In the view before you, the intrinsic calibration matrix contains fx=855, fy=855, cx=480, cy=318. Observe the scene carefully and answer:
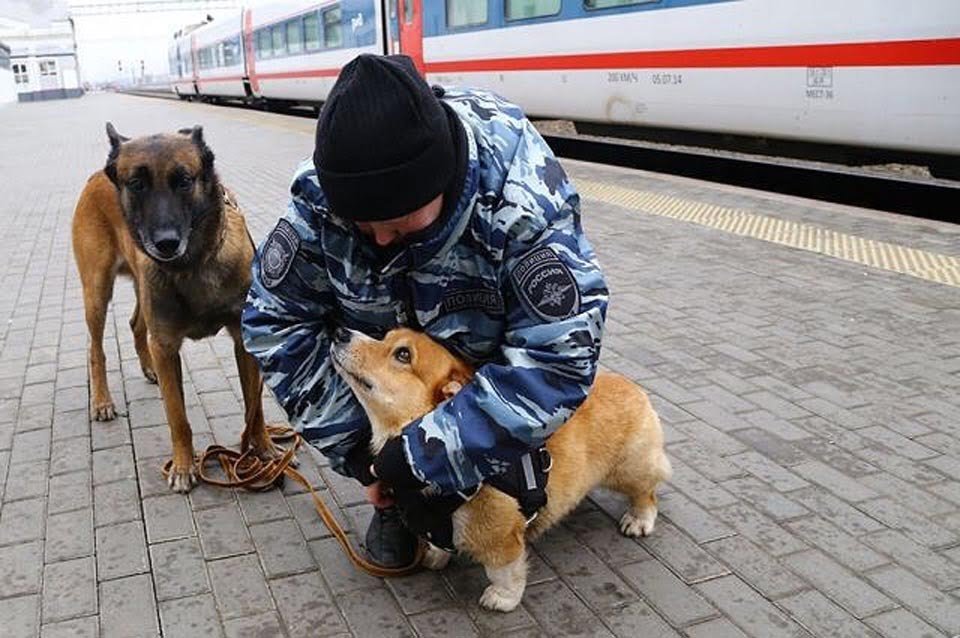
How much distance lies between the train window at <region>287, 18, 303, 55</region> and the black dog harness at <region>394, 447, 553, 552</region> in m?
23.5

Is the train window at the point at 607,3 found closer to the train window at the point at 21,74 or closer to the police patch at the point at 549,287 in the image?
the police patch at the point at 549,287

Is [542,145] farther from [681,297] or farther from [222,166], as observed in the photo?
[222,166]

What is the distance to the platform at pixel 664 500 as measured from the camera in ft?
8.50

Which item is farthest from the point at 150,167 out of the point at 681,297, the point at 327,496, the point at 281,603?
the point at 681,297

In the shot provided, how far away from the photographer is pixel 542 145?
248 cm

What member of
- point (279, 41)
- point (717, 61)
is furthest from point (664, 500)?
point (279, 41)

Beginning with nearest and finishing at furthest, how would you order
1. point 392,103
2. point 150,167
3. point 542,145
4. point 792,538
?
1. point 392,103
2. point 542,145
3. point 792,538
4. point 150,167

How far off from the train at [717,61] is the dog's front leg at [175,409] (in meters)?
6.77

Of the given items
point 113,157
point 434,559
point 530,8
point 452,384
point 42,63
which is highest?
point 42,63

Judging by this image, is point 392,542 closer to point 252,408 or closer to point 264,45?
point 252,408

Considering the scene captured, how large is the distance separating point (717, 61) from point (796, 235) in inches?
131

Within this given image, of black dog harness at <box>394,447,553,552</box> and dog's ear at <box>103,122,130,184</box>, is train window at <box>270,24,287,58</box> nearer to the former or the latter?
dog's ear at <box>103,122,130,184</box>

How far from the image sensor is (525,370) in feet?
7.34

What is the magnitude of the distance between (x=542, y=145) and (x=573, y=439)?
36.5 inches
